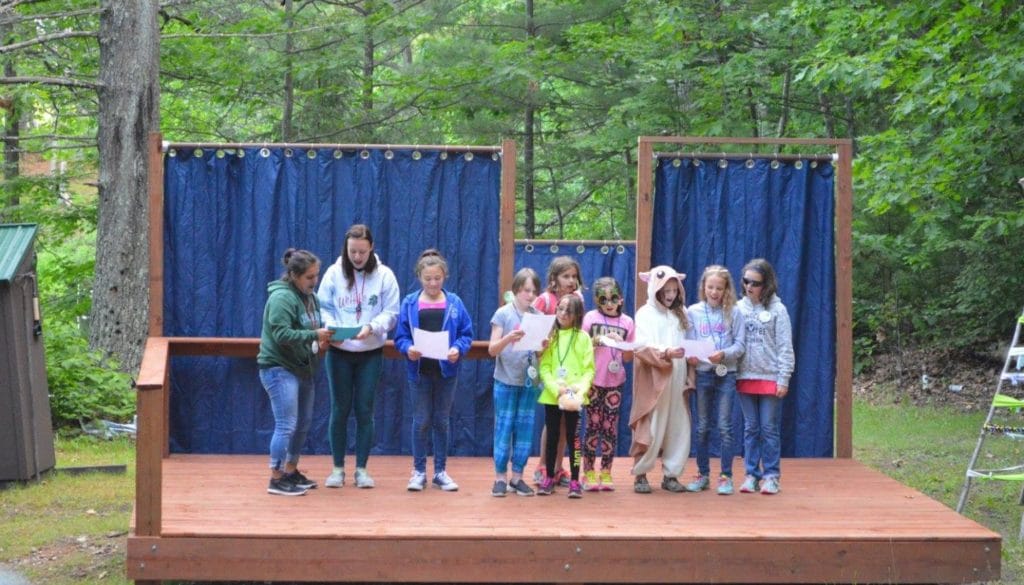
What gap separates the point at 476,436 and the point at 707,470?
173cm

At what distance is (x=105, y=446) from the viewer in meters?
10.4

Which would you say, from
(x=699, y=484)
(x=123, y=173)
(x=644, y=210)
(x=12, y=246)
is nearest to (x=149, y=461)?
(x=699, y=484)

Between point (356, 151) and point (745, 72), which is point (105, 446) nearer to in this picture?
point (356, 151)

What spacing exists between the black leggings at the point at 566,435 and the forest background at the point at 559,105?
16.6 feet

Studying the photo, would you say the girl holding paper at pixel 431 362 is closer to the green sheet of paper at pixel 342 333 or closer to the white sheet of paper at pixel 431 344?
the white sheet of paper at pixel 431 344

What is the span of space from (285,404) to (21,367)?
2.81 m

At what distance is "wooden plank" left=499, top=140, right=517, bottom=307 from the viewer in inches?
306

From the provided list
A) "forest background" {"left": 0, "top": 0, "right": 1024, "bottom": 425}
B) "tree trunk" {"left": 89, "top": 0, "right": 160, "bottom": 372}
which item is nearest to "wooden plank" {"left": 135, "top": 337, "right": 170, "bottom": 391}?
"forest background" {"left": 0, "top": 0, "right": 1024, "bottom": 425}

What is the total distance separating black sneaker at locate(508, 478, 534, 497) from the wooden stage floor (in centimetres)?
30

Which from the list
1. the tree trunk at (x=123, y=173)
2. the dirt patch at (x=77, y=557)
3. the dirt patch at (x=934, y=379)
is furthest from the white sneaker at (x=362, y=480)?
the dirt patch at (x=934, y=379)

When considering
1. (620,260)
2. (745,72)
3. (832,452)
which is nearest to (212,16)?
(745,72)

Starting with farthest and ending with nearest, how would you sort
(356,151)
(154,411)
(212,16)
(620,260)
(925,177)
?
(212,16)
(925,177)
(620,260)
(356,151)
(154,411)

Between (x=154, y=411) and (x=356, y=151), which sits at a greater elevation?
(x=356, y=151)

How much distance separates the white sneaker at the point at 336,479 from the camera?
692 centimetres
